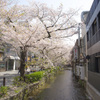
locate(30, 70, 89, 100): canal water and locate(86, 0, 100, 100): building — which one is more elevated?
locate(86, 0, 100, 100): building

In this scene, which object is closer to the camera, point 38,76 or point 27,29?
point 27,29

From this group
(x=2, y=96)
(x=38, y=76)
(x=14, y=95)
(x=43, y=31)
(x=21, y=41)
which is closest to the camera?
(x=2, y=96)

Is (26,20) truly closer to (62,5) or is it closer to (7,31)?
(7,31)

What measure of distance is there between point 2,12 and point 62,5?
4476mm

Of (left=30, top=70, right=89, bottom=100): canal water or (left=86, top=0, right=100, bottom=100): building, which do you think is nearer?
(left=86, top=0, right=100, bottom=100): building

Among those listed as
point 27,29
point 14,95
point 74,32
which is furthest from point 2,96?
point 74,32

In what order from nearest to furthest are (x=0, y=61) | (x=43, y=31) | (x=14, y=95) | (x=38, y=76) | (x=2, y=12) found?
(x=14, y=95) < (x=2, y=12) < (x=43, y=31) < (x=38, y=76) < (x=0, y=61)

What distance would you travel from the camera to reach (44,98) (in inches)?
404

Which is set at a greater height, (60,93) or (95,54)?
(95,54)

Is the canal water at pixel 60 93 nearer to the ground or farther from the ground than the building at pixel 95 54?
nearer to the ground

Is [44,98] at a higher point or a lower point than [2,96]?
lower

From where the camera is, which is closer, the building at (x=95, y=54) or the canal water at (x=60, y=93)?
the building at (x=95, y=54)

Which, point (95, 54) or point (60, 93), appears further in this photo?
point (60, 93)

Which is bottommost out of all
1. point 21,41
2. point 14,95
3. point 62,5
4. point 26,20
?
point 14,95
